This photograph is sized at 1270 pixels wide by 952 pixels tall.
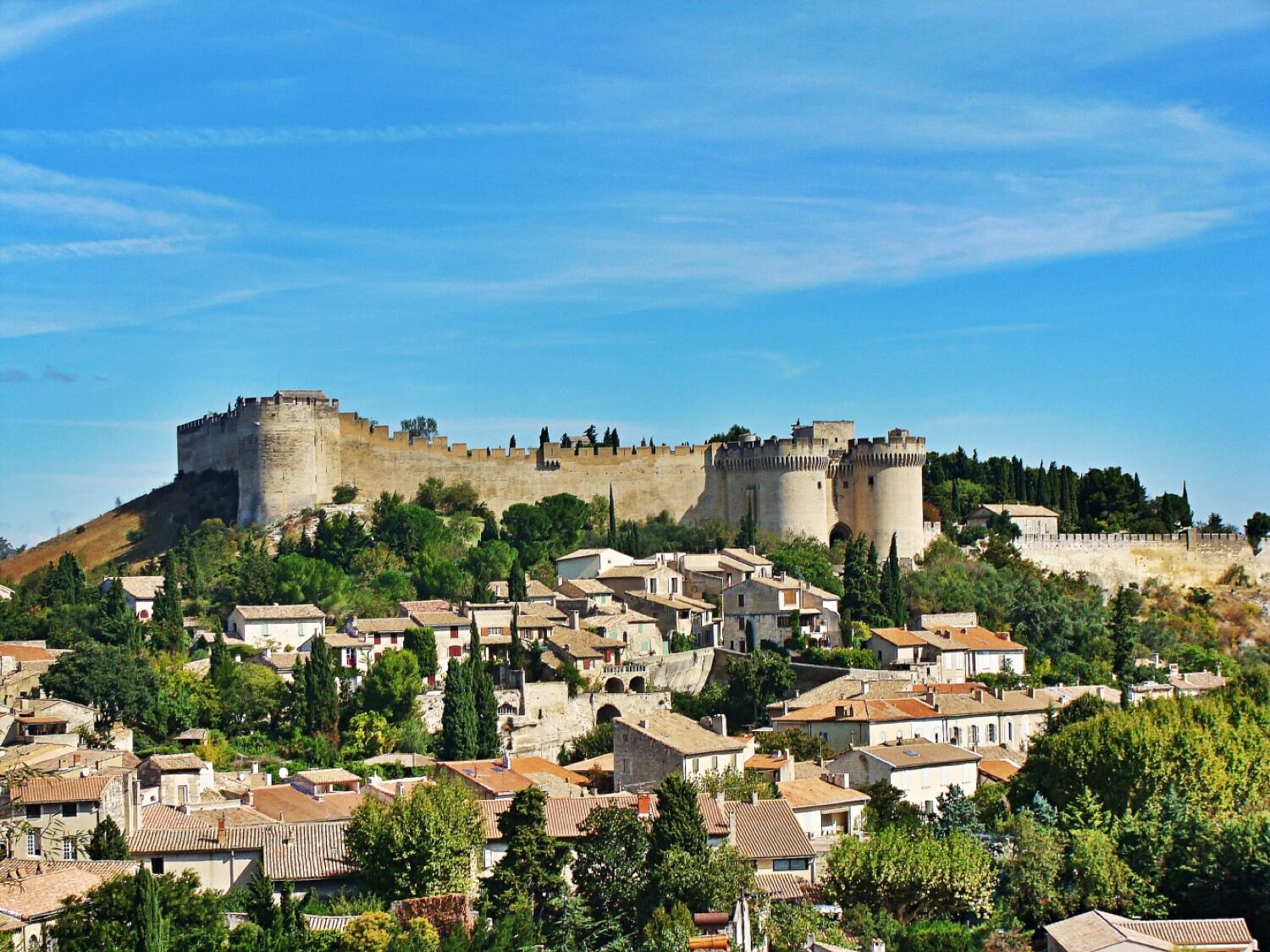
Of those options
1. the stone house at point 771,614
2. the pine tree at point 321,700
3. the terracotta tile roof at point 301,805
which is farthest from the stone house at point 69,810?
the stone house at point 771,614

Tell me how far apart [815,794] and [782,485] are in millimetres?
33357

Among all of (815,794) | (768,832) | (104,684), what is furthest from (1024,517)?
(768,832)

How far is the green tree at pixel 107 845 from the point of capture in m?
32.0

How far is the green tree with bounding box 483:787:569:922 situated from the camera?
106ft

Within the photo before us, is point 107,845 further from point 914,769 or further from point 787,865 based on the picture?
point 914,769

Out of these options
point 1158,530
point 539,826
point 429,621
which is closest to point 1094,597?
point 1158,530

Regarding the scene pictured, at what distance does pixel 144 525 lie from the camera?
243 ft

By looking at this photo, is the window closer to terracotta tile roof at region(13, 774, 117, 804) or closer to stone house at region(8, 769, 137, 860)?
stone house at region(8, 769, 137, 860)

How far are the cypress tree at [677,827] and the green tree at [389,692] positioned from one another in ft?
46.6

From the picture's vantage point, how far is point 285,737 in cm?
4581

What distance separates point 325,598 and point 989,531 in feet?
86.1

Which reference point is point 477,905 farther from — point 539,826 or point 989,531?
point 989,531

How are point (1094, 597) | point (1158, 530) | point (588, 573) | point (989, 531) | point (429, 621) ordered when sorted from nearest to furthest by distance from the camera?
point (429, 621) → point (588, 573) → point (1094, 597) → point (989, 531) → point (1158, 530)

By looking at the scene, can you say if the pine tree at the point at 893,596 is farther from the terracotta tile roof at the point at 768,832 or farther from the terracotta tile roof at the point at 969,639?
the terracotta tile roof at the point at 768,832
